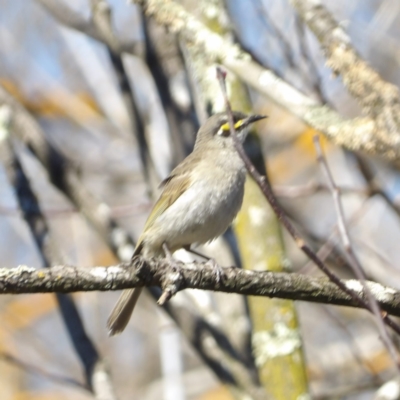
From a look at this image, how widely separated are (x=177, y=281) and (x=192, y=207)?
1.69 meters

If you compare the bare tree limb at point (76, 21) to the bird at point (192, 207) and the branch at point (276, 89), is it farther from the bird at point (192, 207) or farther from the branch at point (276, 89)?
the bird at point (192, 207)

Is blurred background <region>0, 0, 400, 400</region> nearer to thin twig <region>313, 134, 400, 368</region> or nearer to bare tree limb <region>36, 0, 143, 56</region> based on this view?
bare tree limb <region>36, 0, 143, 56</region>

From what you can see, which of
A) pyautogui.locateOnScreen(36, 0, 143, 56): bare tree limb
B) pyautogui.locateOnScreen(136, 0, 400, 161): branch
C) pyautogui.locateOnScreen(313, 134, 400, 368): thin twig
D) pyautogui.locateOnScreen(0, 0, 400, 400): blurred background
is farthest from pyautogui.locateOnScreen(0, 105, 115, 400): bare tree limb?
pyautogui.locateOnScreen(313, 134, 400, 368): thin twig

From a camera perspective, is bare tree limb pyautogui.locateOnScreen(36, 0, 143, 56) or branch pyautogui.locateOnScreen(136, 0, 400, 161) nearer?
branch pyautogui.locateOnScreen(136, 0, 400, 161)

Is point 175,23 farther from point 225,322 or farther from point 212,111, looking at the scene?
point 225,322

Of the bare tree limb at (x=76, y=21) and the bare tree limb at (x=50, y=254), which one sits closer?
the bare tree limb at (x=50, y=254)

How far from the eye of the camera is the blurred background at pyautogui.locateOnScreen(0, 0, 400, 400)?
5.25 m

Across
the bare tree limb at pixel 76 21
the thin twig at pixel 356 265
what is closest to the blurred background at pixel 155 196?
the bare tree limb at pixel 76 21

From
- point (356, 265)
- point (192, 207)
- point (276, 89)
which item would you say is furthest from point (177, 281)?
point (192, 207)

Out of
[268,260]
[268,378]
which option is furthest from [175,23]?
[268,378]

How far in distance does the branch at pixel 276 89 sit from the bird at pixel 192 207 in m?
0.56

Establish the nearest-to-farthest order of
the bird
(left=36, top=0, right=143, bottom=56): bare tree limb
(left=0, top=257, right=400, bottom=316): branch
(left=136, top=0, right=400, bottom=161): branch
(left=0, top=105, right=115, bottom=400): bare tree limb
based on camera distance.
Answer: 1. (left=0, top=257, right=400, bottom=316): branch
2. (left=136, top=0, right=400, bottom=161): branch
3. the bird
4. (left=0, top=105, right=115, bottom=400): bare tree limb
5. (left=36, top=0, right=143, bottom=56): bare tree limb

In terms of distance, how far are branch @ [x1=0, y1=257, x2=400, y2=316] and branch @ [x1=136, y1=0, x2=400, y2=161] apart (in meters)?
0.81

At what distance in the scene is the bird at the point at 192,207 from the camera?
4918 millimetres
